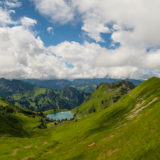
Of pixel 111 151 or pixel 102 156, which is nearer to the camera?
pixel 102 156

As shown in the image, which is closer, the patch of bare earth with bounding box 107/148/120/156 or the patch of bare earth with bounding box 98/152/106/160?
the patch of bare earth with bounding box 98/152/106/160

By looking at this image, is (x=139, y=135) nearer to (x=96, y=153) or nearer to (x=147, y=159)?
(x=147, y=159)

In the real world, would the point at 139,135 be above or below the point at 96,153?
above

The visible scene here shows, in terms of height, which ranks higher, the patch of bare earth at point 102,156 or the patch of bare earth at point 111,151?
the patch of bare earth at point 111,151

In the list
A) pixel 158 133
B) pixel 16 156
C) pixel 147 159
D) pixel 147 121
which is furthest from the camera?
pixel 16 156

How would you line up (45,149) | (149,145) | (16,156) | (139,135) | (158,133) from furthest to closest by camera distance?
(45,149) → (16,156) → (139,135) → (158,133) → (149,145)

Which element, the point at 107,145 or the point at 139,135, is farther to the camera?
the point at 107,145

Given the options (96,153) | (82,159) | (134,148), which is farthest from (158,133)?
(82,159)

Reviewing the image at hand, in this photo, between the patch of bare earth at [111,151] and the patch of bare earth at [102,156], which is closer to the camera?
the patch of bare earth at [102,156]

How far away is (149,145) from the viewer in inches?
1758

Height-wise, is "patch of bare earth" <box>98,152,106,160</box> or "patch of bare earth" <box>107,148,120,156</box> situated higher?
"patch of bare earth" <box>107,148,120,156</box>

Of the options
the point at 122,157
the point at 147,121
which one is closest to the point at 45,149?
the point at 122,157

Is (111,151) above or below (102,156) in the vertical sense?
above

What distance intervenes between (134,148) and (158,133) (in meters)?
10.7
